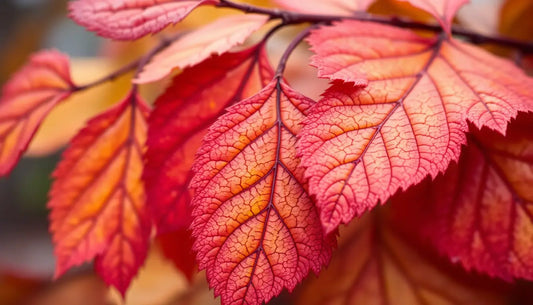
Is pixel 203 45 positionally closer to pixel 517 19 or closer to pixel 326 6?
pixel 326 6

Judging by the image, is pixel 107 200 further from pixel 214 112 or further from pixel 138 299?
pixel 138 299

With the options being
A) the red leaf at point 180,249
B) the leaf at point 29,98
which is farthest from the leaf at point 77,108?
the red leaf at point 180,249

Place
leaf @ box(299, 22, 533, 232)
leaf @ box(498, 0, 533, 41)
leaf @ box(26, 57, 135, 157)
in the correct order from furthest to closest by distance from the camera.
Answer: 1. leaf @ box(26, 57, 135, 157)
2. leaf @ box(498, 0, 533, 41)
3. leaf @ box(299, 22, 533, 232)

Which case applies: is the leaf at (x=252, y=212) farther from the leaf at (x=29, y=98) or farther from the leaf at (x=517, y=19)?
the leaf at (x=517, y=19)

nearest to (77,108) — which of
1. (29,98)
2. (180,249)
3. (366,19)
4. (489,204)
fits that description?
(29,98)

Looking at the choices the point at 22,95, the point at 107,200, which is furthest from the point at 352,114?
the point at 22,95

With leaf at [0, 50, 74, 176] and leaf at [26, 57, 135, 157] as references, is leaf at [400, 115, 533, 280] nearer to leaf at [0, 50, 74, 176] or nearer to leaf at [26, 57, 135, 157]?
leaf at [0, 50, 74, 176]

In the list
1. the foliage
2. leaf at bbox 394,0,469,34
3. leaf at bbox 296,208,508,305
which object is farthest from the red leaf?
leaf at bbox 394,0,469,34

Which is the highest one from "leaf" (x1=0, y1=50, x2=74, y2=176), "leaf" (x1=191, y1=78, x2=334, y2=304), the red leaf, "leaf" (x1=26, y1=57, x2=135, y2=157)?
"leaf" (x1=191, y1=78, x2=334, y2=304)
